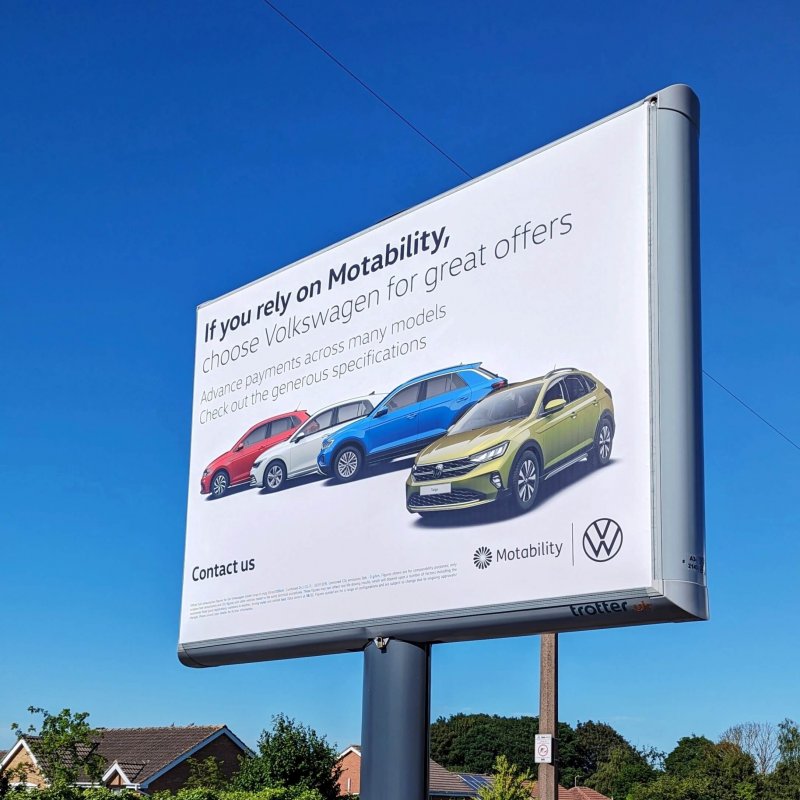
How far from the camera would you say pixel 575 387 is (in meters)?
6.11

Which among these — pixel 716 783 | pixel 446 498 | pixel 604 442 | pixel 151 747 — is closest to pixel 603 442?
pixel 604 442

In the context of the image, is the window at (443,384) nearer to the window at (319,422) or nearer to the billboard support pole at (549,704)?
the window at (319,422)

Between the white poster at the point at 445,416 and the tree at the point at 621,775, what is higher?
the white poster at the point at 445,416

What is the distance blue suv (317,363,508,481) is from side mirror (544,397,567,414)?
1.30ft

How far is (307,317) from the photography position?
8.04 metres

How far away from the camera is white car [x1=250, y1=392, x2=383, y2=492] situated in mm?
7418

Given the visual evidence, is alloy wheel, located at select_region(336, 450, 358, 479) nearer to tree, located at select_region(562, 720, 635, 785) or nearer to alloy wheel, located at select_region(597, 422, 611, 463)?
alloy wheel, located at select_region(597, 422, 611, 463)

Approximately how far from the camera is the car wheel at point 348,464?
7293mm

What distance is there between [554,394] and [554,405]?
66mm

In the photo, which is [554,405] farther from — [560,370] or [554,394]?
[560,370]

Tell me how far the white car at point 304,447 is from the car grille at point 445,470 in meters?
0.68

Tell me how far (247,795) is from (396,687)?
10.5 m

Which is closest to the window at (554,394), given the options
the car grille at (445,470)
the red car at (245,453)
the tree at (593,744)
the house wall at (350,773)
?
the car grille at (445,470)

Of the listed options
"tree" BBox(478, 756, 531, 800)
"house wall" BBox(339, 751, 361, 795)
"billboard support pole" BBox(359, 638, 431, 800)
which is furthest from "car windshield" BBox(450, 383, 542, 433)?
"house wall" BBox(339, 751, 361, 795)
